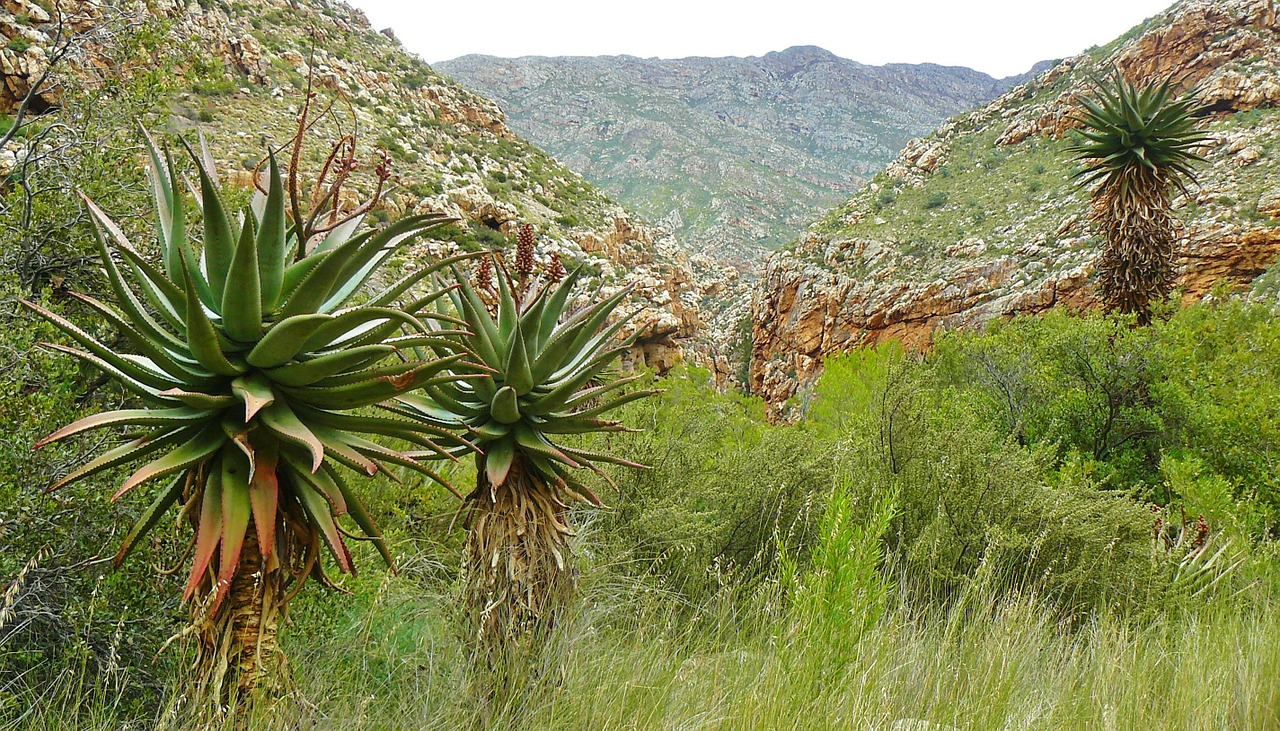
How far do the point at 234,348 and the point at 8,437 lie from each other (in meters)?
2.44

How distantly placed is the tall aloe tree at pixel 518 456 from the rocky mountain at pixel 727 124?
59.4 m

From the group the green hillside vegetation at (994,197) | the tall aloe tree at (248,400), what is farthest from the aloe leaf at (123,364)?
the green hillside vegetation at (994,197)

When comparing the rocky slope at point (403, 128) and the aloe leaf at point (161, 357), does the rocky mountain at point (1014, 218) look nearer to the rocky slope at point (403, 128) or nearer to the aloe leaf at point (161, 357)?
the rocky slope at point (403, 128)

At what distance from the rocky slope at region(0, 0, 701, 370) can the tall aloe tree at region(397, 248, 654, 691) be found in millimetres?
11209

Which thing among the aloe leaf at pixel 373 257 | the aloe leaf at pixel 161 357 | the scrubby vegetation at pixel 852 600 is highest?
the aloe leaf at pixel 373 257

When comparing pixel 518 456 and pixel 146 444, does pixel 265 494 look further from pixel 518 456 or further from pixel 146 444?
pixel 518 456

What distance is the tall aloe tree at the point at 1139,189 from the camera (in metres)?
13.3

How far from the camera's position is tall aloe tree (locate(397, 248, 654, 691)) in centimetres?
303

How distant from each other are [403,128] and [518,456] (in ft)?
95.7

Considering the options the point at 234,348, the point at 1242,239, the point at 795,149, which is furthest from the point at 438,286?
the point at 795,149

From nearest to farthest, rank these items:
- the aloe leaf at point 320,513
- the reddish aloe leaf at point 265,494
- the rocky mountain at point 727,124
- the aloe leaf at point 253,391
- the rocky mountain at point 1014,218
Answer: the aloe leaf at point 253,391 → the reddish aloe leaf at point 265,494 → the aloe leaf at point 320,513 → the rocky mountain at point 1014,218 → the rocky mountain at point 727,124

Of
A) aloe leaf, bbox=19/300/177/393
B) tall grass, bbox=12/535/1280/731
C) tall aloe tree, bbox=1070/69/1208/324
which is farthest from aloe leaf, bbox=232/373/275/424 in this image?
tall aloe tree, bbox=1070/69/1208/324

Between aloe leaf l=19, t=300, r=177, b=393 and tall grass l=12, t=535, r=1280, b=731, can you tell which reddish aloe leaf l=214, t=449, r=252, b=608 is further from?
tall grass l=12, t=535, r=1280, b=731

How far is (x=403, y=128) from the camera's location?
28.5 meters
